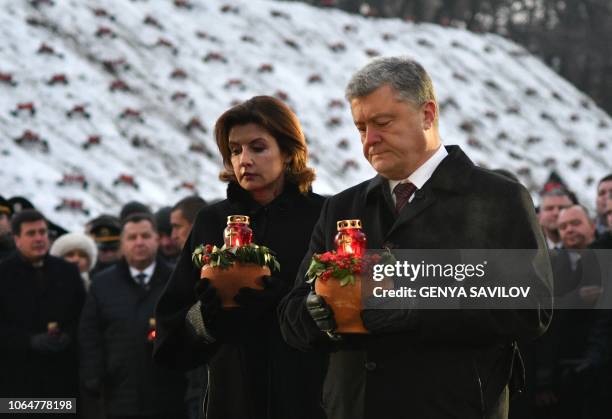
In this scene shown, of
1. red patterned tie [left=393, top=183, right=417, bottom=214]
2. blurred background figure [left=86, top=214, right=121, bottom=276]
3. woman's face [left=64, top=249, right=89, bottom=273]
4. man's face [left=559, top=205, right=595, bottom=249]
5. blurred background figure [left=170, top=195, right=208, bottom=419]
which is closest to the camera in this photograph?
red patterned tie [left=393, top=183, right=417, bottom=214]

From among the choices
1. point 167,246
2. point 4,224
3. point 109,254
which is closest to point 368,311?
point 167,246

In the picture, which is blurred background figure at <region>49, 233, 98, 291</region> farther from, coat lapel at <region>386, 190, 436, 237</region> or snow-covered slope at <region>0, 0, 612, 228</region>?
coat lapel at <region>386, 190, 436, 237</region>

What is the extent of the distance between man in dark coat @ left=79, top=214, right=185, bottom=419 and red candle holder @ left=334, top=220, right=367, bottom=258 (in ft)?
13.9

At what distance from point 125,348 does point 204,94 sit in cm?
1093

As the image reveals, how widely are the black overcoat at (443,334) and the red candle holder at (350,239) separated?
0.36ft

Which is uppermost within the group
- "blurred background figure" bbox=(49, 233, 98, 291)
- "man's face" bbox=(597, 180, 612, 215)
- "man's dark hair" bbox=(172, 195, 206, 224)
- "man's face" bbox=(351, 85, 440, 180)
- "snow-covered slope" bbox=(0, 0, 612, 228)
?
"snow-covered slope" bbox=(0, 0, 612, 228)

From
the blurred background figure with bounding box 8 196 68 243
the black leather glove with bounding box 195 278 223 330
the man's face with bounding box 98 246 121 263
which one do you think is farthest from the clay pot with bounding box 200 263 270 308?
the blurred background figure with bounding box 8 196 68 243

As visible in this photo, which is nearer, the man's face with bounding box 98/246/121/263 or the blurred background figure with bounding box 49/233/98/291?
the blurred background figure with bounding box 49/233/98/291

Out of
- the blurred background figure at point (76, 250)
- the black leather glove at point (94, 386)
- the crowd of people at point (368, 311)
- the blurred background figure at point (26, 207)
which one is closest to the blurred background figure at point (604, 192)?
the crowd of people at point (368, 311)

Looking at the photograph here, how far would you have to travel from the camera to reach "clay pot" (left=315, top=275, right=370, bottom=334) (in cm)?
325

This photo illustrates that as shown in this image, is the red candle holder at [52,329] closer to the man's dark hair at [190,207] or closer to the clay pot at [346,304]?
the man's dark hair at [190,207]

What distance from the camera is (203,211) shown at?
4.59 metres

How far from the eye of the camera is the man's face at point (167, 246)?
9039mm

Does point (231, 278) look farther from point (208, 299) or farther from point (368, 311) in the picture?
point (368, 311)
